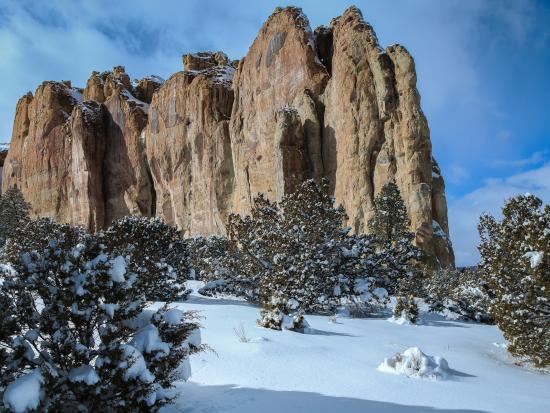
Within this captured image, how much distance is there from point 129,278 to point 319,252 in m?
11.1

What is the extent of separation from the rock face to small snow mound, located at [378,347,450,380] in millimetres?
30496

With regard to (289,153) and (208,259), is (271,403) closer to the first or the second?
(208,259)

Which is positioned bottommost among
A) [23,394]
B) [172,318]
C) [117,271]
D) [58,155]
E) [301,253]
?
[23,394]

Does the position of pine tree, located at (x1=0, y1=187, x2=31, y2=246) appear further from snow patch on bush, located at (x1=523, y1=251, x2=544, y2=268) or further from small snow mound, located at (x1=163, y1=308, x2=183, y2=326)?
snow patch on bush, located at (x1=523, y1=251, x2=544, y2=268)

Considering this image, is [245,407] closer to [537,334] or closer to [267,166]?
[537,334]

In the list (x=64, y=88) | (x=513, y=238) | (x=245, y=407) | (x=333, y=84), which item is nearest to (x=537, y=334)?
(x=513, y=238)

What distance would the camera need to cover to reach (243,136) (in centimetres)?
5547

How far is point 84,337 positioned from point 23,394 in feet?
3.15

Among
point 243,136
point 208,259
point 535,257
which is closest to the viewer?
point 535,257

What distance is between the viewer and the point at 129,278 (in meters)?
4.60

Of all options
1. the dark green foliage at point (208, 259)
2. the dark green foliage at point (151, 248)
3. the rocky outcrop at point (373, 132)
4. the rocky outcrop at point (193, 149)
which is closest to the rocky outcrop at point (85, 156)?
the rocky outcrop at point (193, 149)

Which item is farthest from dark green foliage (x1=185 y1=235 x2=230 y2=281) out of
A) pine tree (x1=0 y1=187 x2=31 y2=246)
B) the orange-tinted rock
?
the orange-tinted rock

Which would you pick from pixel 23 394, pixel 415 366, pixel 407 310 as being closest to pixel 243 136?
pixel 407 310

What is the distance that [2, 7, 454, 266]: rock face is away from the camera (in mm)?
40750
